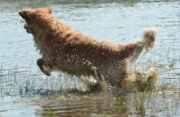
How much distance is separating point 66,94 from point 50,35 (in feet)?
4.65

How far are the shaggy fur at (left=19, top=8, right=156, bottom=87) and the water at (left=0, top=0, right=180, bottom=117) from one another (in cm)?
60

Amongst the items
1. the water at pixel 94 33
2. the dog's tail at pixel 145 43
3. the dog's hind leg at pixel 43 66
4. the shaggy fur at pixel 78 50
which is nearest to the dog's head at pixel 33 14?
the shaggy fur at pixel 78 50

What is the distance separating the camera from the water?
7.75m

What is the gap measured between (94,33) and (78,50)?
7.49m

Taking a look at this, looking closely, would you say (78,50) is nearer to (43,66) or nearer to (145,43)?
(43,66)

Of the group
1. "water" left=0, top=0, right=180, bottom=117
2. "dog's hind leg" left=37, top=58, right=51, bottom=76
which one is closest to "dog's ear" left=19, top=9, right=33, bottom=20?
"dog's hind leg" left=37, top=58, right=51, bottom=76

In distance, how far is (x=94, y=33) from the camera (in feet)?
54.5

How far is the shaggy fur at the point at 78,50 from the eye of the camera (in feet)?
28.3

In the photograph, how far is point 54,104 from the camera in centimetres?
802

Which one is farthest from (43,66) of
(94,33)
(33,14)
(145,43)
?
(94,33)

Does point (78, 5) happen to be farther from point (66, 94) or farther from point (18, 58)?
point (66, 94)

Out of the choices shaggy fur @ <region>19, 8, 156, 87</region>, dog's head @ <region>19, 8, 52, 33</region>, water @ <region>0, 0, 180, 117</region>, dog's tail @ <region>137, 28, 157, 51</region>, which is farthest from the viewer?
dog's head @ <region>19, 8, 52, 33</region>

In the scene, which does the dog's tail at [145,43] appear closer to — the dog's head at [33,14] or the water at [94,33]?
the water at [94,33]

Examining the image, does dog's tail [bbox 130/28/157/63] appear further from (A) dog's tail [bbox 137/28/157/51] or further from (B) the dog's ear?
(B) the dog's ear
